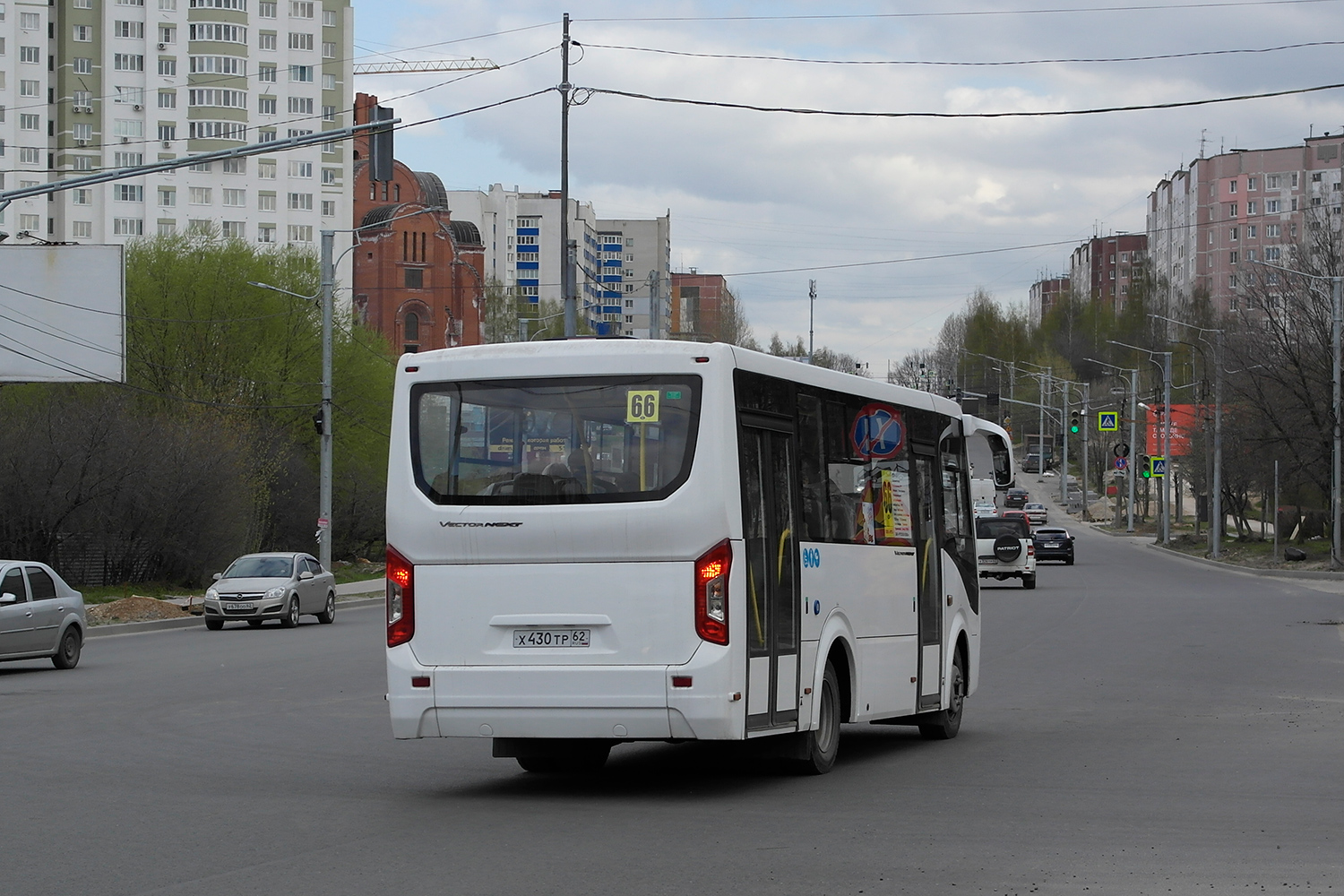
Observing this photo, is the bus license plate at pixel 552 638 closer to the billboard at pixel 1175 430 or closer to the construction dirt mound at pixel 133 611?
the construction dirt mound at pixel 133 611

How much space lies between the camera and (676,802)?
10.4 meters

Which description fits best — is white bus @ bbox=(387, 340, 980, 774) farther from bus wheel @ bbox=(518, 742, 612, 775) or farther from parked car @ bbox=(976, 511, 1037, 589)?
parked car @ bbox=(976, 511, 1037, 589)

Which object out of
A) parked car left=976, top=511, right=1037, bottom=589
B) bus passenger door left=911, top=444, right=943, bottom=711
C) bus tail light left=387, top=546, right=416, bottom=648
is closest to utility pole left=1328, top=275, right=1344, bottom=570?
parked car left=976, top=511, right=1037, bottom=589

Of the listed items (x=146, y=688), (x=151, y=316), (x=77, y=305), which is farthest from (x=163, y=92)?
(x=146, y=688)

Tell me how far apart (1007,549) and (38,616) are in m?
28.9

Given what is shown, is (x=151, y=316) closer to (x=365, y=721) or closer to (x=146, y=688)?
(x=146, y=688)

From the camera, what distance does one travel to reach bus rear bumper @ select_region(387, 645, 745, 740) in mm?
10031

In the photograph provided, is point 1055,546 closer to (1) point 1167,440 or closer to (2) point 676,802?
(1) point 1167,440

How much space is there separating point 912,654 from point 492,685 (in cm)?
420

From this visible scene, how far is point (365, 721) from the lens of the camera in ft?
50.9

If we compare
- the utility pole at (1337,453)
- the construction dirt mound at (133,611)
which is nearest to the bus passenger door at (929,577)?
the construction dirt mound at (133,611)

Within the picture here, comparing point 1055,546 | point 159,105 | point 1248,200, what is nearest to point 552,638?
point 1055,546

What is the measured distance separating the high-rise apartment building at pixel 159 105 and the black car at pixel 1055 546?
78.7 meters

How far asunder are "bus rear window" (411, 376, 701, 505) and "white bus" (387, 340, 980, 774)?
11mm
